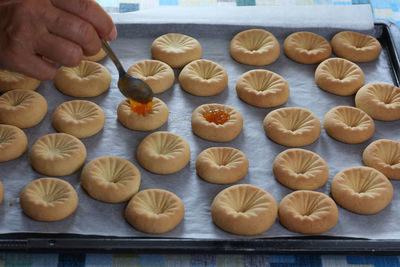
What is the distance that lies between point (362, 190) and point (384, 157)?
22 cm

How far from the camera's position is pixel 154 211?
2293 millimetres

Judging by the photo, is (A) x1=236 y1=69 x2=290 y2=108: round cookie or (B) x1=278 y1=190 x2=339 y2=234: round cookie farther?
(A) x1=236 y1=69 x2=290 y2=108: round cookie

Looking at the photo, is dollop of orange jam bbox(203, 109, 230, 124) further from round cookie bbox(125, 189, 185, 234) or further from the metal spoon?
round cookie bbox(125, 189, 185, 234)

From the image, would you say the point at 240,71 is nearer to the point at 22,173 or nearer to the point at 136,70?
the point at 136,70

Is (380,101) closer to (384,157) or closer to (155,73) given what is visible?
(384,157)

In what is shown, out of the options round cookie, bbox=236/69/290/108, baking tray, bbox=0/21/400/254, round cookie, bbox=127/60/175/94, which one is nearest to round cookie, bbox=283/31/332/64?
round cookie, bbox=236/69/290/108

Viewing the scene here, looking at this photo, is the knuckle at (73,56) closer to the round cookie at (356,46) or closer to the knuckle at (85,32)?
the knuckle at (85,32)

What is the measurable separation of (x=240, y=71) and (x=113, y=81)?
0.68 metres

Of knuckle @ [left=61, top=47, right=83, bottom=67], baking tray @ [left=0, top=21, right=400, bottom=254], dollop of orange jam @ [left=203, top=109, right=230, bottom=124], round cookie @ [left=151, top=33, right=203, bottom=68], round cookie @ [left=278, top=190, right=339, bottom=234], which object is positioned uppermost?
knuckle @ [left=61, top=47, right=83, bottom=67]

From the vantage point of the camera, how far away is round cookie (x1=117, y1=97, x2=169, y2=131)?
2660 millimetres

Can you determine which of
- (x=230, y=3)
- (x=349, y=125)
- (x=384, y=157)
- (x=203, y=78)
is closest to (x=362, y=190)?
(x=384, y=157)

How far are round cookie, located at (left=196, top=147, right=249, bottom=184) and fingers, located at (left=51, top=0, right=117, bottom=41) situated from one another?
2.28ft

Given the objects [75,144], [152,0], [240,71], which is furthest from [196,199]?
[152,0]

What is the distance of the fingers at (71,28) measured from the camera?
7.18 ft
